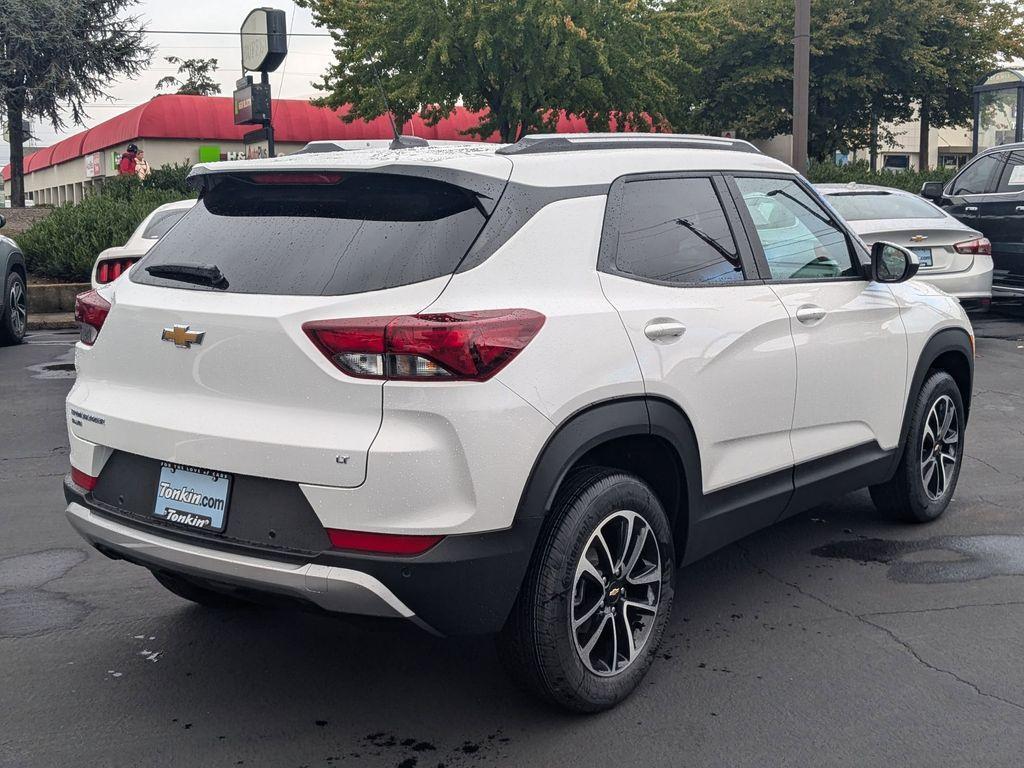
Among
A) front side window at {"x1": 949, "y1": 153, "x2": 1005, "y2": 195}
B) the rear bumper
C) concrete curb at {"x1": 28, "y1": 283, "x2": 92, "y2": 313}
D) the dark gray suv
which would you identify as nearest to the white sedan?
concrete curb at {"x1": 28, "y1": 283, "x2": 92, "y2": 313}

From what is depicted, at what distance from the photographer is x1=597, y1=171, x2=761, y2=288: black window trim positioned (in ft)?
12.0

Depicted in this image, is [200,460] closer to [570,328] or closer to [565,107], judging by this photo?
[570,328]

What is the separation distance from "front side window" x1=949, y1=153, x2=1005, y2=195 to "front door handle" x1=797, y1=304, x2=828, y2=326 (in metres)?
10.4

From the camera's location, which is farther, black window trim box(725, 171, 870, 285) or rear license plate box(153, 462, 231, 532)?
black window trim box(725, 171, 870, 285)

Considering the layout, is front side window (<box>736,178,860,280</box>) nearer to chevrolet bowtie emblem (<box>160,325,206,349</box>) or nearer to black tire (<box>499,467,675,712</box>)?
black tire (<box>499,467,675,712</box>)

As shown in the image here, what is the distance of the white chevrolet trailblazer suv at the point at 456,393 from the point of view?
3.09m

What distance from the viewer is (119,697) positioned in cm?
372

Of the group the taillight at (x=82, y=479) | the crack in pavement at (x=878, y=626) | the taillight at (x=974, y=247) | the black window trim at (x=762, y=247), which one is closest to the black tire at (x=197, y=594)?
the taillight at (x=82, y=479)

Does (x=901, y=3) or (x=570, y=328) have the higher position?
(x=901, y=3)

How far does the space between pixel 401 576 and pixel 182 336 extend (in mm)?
996

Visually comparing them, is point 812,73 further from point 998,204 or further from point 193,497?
point 193,497

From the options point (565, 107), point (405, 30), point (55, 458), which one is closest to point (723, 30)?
point (565, 107)

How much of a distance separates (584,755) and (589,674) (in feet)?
0.86

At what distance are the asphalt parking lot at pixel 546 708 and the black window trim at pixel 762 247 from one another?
1.25 meters
